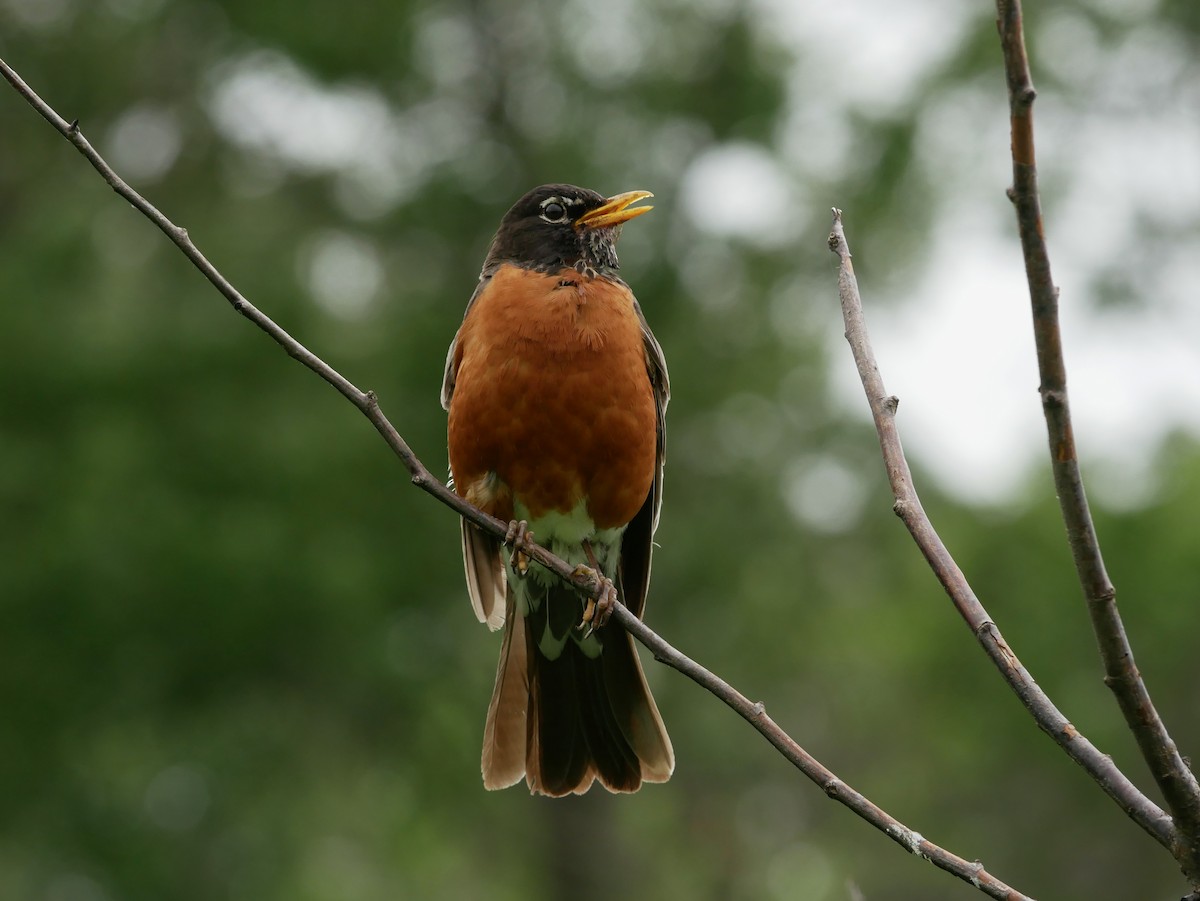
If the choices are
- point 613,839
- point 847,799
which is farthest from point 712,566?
point 847,799

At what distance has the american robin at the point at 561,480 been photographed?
14.6 ft

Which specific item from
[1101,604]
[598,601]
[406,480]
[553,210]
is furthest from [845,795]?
[406,480]

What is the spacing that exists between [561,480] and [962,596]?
7.31 feet

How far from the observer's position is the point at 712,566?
46.1ft

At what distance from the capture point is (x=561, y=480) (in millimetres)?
4570

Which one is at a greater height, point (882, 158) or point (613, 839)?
point (882, 158)

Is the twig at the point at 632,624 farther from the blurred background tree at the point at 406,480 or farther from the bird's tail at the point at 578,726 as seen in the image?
the blurred background tree at the point at 406,480

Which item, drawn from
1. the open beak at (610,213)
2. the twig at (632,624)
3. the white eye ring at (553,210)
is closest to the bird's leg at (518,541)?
the twig at (632,624)

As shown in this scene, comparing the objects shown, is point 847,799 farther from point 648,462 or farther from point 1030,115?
point 648,462

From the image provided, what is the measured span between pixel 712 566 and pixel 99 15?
8168mm

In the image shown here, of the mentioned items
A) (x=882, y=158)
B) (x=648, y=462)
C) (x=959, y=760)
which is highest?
(x=882, y=158)

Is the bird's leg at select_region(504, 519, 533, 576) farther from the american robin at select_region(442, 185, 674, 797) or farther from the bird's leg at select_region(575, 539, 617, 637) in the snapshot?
the bird's leg at select_region(575, 539, 617, 637)

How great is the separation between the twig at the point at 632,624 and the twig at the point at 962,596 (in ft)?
0.77

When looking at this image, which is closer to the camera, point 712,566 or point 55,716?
point 55,716
